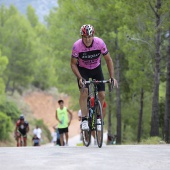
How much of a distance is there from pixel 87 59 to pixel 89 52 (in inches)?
6.0

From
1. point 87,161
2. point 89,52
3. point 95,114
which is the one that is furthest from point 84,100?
point 87,161

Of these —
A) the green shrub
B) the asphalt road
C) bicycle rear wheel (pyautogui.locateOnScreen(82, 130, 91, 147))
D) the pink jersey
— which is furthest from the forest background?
the asphalt road

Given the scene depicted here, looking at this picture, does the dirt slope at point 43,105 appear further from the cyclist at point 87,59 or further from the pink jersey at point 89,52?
the pink jersey at point 89,52

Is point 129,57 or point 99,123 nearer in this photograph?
point 99,123

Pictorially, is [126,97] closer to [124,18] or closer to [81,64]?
[124,18]

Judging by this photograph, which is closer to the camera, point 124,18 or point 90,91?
point 90,91

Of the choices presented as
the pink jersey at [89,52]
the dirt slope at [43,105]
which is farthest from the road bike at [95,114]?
the dirt slope at [43,105]

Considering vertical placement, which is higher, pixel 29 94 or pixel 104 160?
pixel 29 94

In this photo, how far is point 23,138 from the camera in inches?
830

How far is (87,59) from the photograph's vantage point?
9.65m

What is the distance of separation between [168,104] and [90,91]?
22.8 ft

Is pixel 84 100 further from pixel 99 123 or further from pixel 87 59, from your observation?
pixel 87 59

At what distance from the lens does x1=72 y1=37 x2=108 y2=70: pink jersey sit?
9.51 m

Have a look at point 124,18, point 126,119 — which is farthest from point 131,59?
point 126,119
